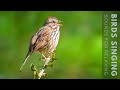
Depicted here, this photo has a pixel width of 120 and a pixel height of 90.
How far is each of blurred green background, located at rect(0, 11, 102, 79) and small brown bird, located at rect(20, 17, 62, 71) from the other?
8 centimetres

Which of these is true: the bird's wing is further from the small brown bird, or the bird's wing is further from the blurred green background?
the blurred green background

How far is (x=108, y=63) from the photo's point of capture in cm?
468

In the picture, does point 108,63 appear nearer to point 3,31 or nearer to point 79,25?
point 79,25

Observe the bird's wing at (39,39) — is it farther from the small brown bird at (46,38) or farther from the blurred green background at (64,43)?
the blurred green background at (64,43)

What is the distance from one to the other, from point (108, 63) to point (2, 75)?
2.88 ft

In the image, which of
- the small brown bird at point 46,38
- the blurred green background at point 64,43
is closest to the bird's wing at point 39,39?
the small brown bird at point 46,38

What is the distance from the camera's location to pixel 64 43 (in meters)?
4.67

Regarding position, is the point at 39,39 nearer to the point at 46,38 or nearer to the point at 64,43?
the point at 46,38

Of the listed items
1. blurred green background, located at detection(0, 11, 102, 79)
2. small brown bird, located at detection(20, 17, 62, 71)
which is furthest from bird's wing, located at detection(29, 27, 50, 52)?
blurred green background, located at detection(0, 11, 102, 79)

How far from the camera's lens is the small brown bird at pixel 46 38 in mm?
4562

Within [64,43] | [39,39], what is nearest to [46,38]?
[39,39]

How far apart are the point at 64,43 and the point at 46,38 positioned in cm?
18
